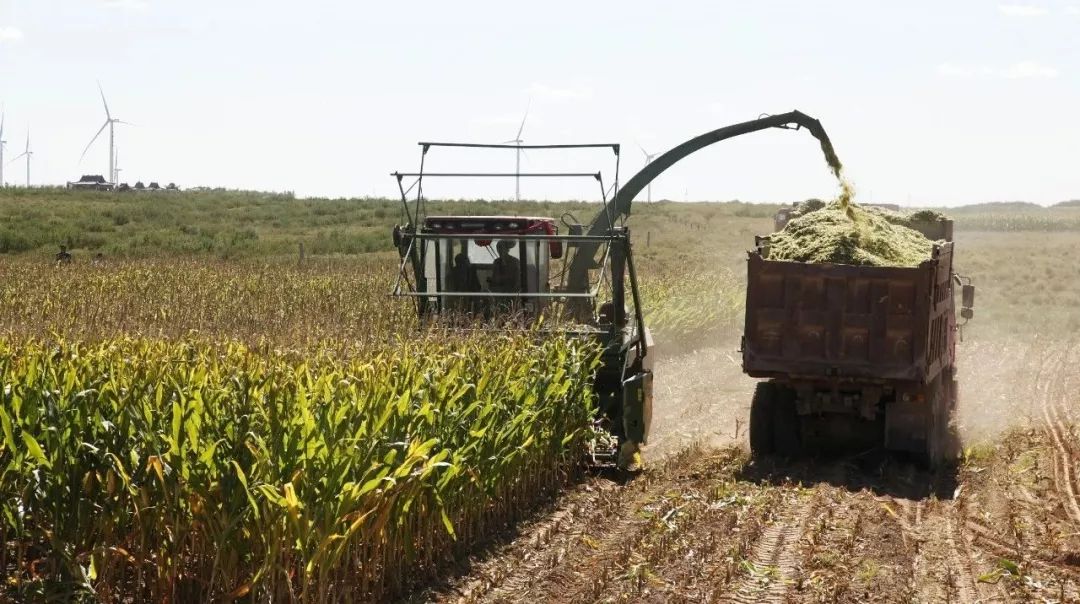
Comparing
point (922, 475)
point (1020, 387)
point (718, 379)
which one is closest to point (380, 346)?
point (922, 475)

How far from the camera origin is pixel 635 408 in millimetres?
12086

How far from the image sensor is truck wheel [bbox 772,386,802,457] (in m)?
12.8

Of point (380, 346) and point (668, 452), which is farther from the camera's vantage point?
point (668, 452)

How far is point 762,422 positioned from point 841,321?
5.01 feet

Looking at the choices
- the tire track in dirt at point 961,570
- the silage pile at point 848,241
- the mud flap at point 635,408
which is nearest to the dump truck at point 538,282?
the mud flap at point 635,408

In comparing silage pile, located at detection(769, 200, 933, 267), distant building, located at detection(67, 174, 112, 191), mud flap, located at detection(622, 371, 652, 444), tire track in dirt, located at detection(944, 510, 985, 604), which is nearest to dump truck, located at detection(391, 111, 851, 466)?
mud flap, located at detection(622, 371, 652, 444)

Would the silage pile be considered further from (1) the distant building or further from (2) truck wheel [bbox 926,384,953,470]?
(1) the distant building

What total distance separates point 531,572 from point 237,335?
339 cm

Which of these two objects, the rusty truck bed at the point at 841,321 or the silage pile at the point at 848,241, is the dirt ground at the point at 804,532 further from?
the silage pile at the point at 848,241

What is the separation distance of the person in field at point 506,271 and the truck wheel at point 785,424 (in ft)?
9.39

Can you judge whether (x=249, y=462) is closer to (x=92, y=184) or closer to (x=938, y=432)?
(x=938, y=432)

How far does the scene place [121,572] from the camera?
23.3 feet

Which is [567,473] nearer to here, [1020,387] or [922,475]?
[922,475]

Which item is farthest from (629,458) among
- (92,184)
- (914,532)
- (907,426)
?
(92,184)
